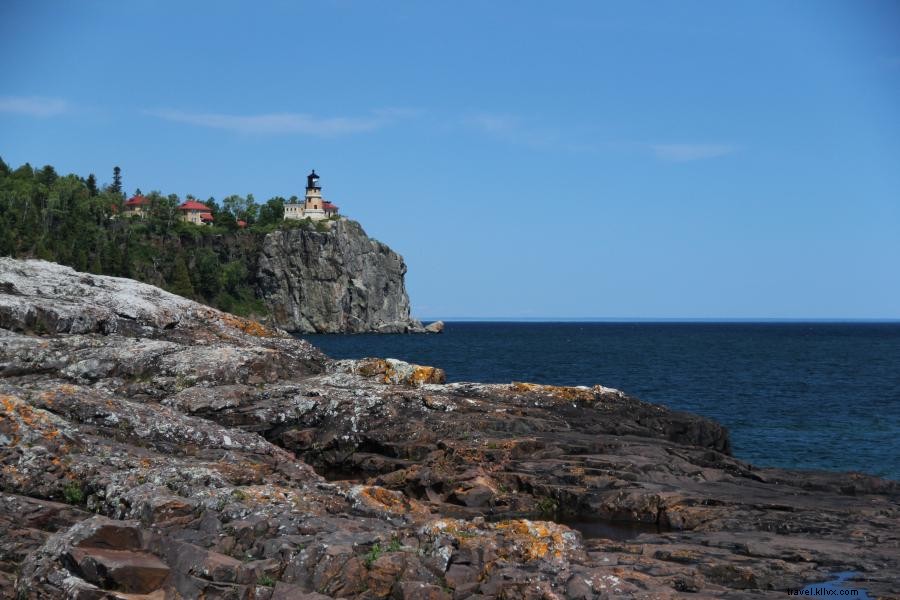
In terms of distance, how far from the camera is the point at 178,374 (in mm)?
34344

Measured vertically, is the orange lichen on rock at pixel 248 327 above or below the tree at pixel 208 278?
below

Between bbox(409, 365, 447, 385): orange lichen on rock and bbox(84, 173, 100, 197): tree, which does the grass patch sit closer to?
bbox(409, 365, 447, 385): orange lichen on rock

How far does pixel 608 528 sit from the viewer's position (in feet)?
78.8

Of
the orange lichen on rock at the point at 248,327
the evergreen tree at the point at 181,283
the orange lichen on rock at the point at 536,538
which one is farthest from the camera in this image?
the evergreen tree at the point at 181,283

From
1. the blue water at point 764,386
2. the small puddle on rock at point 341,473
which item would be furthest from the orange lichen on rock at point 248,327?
the blue water at point 764,386

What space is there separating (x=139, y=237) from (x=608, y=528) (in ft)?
545

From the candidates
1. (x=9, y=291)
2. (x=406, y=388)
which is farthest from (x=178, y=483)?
(x=9, y=291)

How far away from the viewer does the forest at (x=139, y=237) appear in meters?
136

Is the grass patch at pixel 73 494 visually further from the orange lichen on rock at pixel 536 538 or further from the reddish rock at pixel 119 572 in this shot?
the orange lichen on rock at pixel 536 538

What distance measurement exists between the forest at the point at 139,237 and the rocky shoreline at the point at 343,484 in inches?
3876

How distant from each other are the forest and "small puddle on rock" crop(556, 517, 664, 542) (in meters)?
116

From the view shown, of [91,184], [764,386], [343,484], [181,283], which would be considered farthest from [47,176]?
[343,484]

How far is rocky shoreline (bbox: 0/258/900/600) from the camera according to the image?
1543 centimetres

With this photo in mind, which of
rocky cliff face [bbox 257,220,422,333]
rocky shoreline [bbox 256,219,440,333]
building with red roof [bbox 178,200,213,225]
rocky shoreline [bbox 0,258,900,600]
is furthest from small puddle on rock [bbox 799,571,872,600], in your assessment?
building with red roof [bbox 178,200,213,225]
